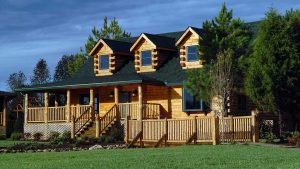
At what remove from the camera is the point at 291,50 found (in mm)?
28688

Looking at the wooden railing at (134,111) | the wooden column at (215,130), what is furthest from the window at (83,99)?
the wooden column at (215,130)

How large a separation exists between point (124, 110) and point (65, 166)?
22.3m

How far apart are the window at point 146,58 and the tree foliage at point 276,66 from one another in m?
11.9

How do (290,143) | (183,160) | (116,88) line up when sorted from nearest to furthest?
(183,160) → (290,143) → (116,88)

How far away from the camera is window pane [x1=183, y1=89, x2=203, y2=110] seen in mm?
36400

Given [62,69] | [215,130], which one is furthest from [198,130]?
[62,69]

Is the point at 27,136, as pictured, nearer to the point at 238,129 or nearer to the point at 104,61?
the point at 104,61

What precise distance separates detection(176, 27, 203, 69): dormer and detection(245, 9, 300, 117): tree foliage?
835 cm

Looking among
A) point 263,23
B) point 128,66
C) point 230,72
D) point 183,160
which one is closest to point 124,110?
point 128,66

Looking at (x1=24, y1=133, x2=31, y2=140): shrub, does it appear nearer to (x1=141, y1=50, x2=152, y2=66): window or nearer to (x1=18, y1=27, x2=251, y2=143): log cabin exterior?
(x1=18, y1=27, x2=251, y2=143): log cabin exterior

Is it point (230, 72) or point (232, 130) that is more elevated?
point (230, 72)

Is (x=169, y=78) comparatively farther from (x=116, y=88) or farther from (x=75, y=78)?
(x=75, y=78)

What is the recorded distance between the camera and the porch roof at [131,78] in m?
36.9

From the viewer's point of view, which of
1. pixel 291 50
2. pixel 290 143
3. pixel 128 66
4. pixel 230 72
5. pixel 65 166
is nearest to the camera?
pixel 65 166
